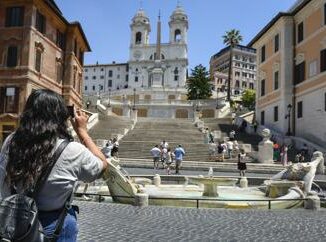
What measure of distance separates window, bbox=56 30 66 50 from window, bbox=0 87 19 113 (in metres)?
8.08

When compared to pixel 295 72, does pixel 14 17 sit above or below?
above

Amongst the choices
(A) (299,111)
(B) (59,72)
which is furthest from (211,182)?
(B) (59,72)

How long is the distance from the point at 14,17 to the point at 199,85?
56530 millimetres

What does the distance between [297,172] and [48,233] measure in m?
13.2

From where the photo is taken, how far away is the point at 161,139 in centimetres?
4081

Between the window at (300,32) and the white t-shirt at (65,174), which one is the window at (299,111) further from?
the white t-shirt at (65,174)

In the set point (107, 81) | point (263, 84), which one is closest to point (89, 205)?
point (263, 84)

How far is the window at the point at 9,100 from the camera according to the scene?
38125 mm

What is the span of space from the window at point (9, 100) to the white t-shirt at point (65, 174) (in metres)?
36.3

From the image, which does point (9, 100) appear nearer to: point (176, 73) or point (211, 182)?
point (211, 182)

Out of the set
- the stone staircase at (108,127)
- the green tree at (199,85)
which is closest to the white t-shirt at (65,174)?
the stone staircase at (108,127)

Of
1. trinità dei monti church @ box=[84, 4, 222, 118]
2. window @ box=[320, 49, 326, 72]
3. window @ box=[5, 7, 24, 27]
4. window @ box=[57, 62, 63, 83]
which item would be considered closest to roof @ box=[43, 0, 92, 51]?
window @ box=[5, 7, 24, 27]

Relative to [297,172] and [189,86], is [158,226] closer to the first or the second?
[297,172]

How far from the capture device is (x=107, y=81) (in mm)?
150500
